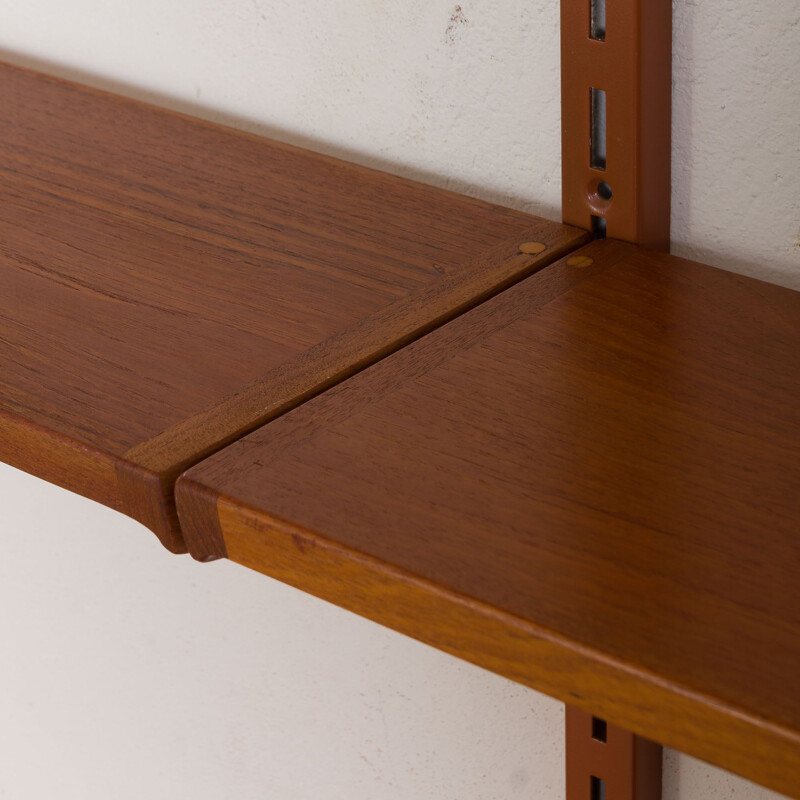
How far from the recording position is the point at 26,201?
0.64 meters

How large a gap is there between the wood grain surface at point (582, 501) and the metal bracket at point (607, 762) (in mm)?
247

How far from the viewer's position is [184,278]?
573 mm

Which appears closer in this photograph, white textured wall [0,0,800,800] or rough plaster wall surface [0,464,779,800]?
white textured wall [0,0,800,800]

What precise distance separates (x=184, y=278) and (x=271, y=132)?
0.20m

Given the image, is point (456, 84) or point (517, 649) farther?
point (456, 84)

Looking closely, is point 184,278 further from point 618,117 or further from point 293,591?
point 293,591

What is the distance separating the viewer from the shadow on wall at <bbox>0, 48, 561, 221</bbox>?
0.66 m

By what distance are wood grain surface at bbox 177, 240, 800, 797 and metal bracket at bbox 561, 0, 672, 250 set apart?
0.05 metres

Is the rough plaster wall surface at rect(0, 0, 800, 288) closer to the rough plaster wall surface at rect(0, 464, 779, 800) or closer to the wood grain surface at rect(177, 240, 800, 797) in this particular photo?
the wood grain surface at rect(177, 240, 800, 797)

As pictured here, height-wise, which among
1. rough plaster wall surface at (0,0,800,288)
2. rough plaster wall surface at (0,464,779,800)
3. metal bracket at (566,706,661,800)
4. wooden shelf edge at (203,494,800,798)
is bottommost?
rough plaster wall surface at (0,464,779,800)

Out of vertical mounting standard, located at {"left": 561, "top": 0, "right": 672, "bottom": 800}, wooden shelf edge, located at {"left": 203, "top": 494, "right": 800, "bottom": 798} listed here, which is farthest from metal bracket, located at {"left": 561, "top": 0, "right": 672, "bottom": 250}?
wooden shelf edge, located at {"left": 203, "top": 494, "right": 800, "bottom": 798}

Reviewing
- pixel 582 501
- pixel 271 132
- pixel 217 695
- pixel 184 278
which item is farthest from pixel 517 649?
pixel 217 695

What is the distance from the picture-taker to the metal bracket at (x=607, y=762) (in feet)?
2.15

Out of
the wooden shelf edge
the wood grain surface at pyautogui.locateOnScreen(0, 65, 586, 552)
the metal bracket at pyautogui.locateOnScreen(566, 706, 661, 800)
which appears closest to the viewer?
the wooden shelf edge
